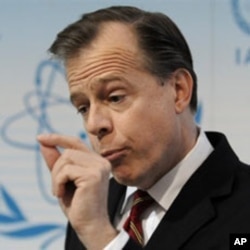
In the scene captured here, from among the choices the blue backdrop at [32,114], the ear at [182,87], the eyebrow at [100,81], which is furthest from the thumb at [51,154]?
the blue backdrop at [32,114]

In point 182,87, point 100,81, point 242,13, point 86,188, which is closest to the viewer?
point 86,188

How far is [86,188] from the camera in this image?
37.9 inches

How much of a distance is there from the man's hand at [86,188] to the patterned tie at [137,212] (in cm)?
15

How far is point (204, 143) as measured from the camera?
116cm

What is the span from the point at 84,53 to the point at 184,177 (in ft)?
0.95

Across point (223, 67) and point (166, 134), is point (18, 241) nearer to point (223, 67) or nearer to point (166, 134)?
point (223, 67)

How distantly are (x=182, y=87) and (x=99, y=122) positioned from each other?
203 millimetres

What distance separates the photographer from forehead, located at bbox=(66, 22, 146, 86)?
1089 millimetres

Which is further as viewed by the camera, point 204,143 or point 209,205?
point 204,143

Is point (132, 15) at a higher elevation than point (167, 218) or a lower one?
higher

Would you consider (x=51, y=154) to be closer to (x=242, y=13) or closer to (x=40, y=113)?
(x=40, y=113)

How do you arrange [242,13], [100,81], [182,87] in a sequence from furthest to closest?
1. [242,13]
2. [182,87]
3. [100,81]

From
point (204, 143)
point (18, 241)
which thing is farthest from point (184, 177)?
point (18, 241)

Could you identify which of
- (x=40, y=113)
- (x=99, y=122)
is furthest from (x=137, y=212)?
(x=40, y=113)
